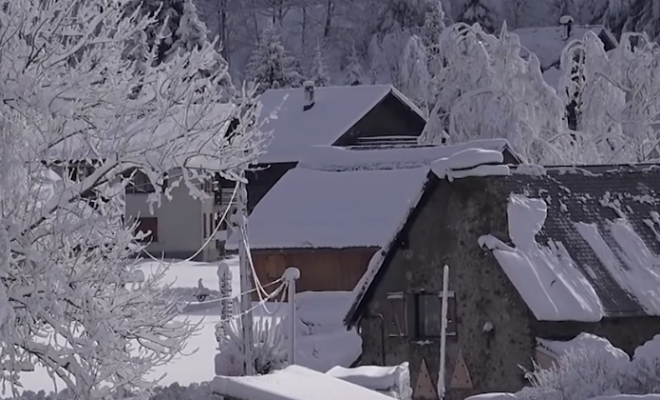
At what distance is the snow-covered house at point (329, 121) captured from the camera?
41.2 metres

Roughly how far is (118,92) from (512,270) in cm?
733

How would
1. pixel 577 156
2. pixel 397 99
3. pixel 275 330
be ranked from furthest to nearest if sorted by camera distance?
1. pixel 397 99
2. pixel 577 156
3. pixel 275 330

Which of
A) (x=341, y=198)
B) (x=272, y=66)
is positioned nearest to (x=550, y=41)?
(x=272, y=66)

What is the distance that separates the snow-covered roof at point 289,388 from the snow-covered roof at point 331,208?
64.6 feet

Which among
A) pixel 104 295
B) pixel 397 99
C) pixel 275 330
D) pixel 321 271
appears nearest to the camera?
pixel 104 295

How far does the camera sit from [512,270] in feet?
48.1

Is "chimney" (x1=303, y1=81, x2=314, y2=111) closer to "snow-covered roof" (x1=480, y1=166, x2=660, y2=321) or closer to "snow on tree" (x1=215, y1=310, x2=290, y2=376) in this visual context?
"snow-covered roof" (x1=480, y1=166, x2=660, y2=321)

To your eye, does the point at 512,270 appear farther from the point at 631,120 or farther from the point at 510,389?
the point at 631,120

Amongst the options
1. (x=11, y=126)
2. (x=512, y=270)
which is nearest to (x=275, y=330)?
(x=512, y=270)

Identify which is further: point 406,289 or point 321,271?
point 321,271

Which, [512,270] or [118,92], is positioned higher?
[118,92]

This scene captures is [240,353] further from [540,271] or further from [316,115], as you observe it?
[316,115]

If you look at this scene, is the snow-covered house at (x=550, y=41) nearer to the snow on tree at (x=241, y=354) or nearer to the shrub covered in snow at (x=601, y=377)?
the snow on tree at (x=241, y=354)

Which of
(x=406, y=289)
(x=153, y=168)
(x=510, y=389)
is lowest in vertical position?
(x=510, y=389)
